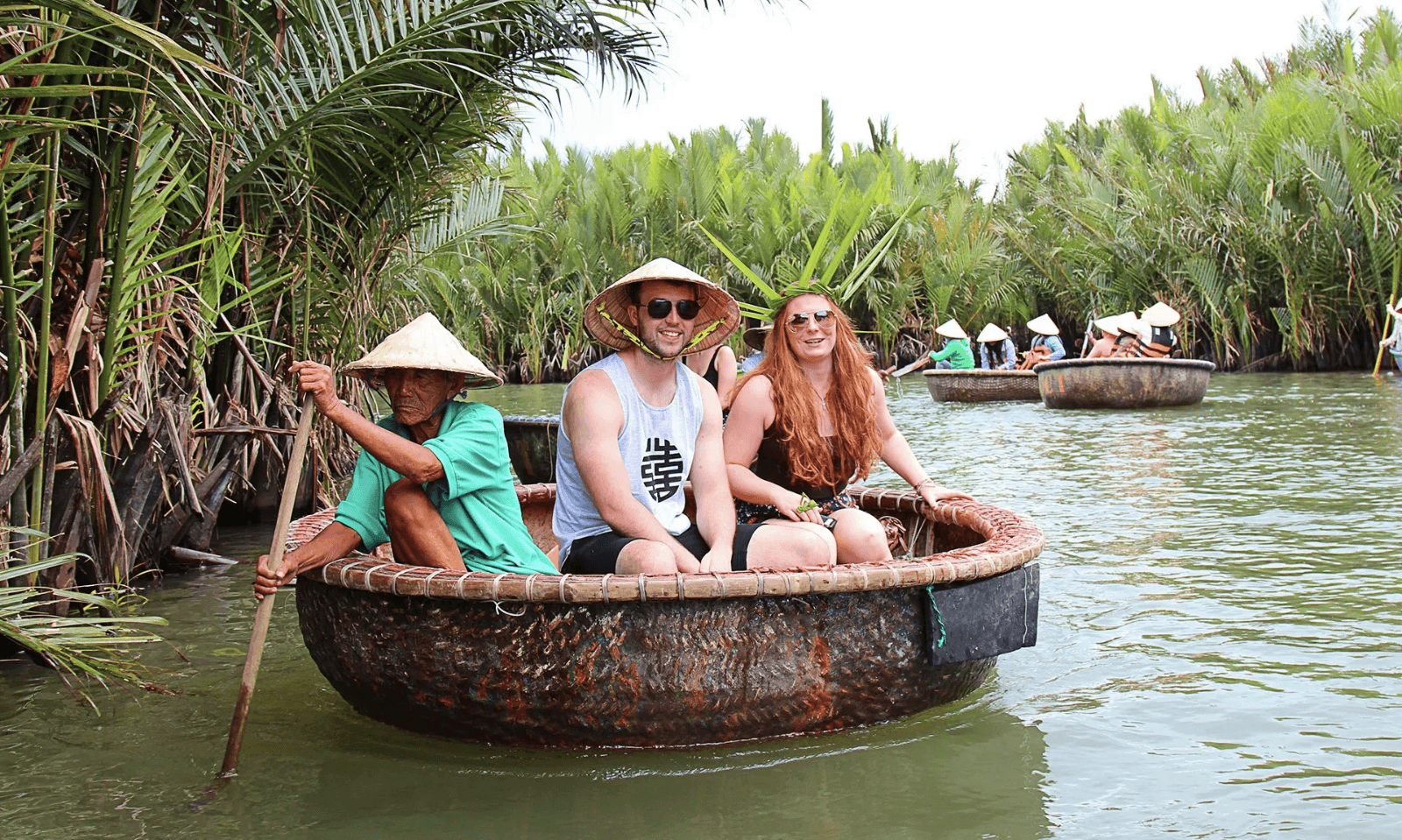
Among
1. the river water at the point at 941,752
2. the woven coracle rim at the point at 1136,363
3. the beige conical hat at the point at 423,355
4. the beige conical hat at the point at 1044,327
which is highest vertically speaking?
the beige conical hat at the point at 1044,327

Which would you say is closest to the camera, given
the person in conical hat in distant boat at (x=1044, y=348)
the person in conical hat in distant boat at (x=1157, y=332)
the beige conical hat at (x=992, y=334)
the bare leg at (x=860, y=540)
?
the bare leg at (x=860, y=540)

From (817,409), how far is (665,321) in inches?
26.3

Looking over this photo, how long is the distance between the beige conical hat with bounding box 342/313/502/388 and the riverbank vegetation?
41.0ft

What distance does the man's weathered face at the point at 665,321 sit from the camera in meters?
3.57

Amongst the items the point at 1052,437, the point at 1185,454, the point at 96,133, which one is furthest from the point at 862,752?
the point at 1052,437

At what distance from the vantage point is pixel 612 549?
11.5 feet

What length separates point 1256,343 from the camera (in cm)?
1967

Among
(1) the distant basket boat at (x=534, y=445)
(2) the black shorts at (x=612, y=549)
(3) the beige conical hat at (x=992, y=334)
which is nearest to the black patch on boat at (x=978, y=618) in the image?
(2) the black shorts at (x=612, y=549)

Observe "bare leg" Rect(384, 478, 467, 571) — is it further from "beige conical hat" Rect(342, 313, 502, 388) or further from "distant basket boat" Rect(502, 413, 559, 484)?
"distant basket boat" Rect(502, 413, 559, 484)

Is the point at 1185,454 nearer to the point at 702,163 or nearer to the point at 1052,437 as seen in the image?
the point at 1052,437

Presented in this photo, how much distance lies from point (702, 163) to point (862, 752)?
60.9 ft

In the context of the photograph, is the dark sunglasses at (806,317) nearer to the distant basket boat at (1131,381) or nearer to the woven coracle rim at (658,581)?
the woven coracle rim at (658,581)

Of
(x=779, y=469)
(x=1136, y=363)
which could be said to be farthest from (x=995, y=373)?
(x=779, y=469)

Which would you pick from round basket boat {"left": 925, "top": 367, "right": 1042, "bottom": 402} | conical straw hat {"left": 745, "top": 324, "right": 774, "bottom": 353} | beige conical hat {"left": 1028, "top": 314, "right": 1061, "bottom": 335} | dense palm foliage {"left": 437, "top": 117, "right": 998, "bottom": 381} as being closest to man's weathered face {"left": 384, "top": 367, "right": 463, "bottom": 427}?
conical straw hat {"left": 745, "top": 324, "right": 774, "bottom": 353}
